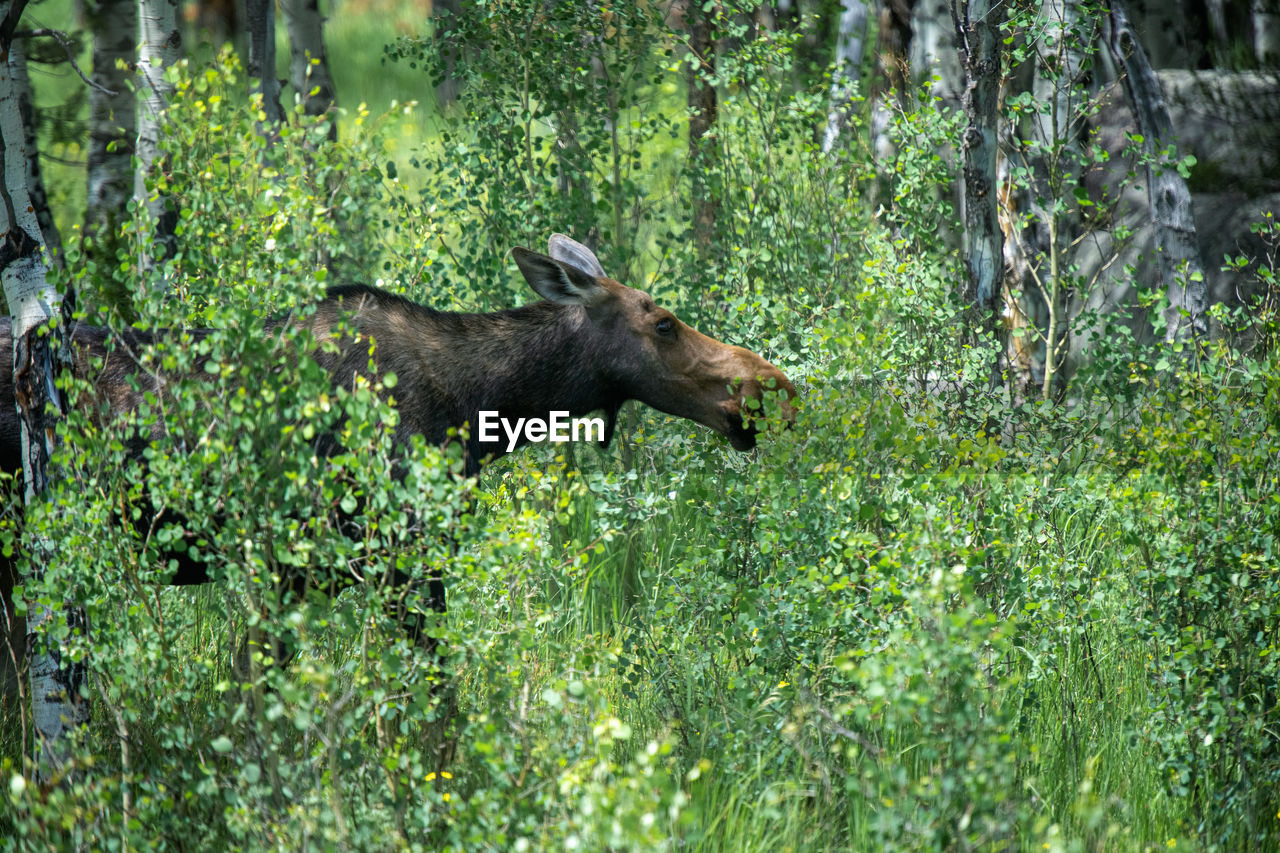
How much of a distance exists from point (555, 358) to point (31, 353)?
2.30m

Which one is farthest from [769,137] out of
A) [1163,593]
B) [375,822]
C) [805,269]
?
[375,822]

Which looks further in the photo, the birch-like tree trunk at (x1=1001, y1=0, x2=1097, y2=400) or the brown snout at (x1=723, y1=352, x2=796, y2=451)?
the birch-like tree trunk at (x1=1001, y1=0, x2=1097, y2=400)

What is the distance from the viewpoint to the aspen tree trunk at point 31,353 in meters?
4.37

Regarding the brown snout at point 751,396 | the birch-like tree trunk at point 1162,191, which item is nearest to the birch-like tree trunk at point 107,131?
the brown snout at point 751,396

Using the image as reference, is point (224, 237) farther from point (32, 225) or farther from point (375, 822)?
point (375, 822)

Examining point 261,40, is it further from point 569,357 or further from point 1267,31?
point 1267,31

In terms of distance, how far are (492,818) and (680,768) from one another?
4.47ft

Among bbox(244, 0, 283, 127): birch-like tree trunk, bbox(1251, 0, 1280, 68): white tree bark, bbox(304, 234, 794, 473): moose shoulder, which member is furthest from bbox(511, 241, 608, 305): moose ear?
bbox(1251, 0, 1280, 68): white tree bark

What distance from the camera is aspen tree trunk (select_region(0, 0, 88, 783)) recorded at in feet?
14.3

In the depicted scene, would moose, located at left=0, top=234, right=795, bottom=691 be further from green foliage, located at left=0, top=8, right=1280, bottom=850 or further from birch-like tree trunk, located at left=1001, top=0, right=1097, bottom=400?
birch-like tree trunk, located at left=1001, top=0, right=1097, bottom=400

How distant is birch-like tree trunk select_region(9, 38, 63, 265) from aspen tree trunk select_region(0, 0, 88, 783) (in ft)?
0.19

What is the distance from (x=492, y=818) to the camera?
135 inches

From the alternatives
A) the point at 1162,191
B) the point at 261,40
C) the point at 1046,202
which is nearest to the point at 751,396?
the point at 1046,202

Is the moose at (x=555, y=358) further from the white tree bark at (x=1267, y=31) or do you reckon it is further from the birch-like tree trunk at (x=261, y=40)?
the white tree bark at (x=1267, y=31)
